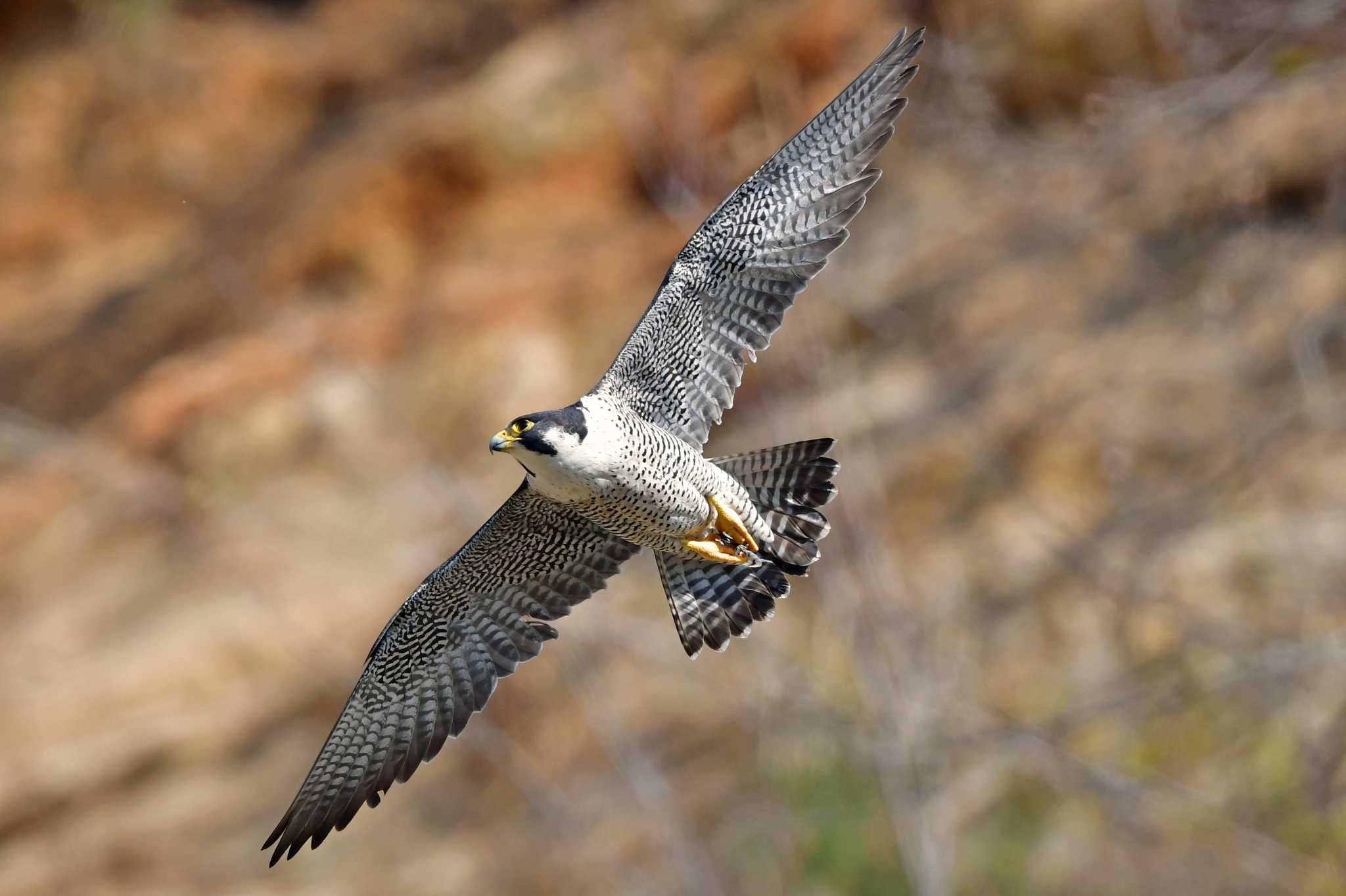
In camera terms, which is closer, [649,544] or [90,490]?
[649,544]

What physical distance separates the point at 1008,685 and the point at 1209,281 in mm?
3200

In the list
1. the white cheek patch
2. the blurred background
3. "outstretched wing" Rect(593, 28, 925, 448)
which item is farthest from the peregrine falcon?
the blurred background

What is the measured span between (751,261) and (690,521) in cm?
98

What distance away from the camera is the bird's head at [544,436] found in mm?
4637

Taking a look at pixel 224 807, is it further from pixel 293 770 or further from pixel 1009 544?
pixel 1009 544

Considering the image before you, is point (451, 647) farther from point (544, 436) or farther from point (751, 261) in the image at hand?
point (751, 261)

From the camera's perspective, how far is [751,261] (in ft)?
17.8

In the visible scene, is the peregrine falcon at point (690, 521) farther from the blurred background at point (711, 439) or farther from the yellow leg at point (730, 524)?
the blurred background at point (711, 439)

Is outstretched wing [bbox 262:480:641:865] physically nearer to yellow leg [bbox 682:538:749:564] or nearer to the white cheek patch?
yellow leg [bbox 682:538:749:564]

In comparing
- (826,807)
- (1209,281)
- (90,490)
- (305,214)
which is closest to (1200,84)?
(1209,281)

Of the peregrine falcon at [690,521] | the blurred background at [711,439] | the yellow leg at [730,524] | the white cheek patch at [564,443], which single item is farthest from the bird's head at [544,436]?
the blurred background at [711,439]

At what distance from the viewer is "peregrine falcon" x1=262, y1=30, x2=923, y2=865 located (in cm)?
536

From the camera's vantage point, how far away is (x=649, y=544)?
17.6 feet

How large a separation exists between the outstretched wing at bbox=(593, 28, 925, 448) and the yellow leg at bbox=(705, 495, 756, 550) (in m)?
0.31
